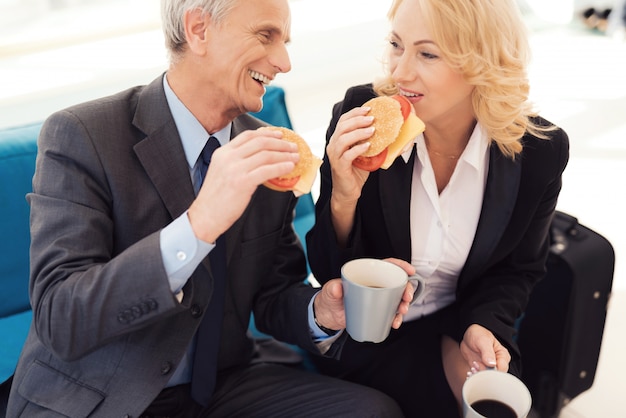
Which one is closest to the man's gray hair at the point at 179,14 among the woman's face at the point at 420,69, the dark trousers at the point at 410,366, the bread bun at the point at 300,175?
the bread bun at the point at 300,175

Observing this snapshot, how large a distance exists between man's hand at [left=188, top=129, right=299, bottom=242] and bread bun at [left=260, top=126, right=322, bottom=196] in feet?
0.42

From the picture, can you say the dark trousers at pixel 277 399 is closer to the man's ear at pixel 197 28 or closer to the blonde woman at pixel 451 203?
the blonde woman at pixel 451 203

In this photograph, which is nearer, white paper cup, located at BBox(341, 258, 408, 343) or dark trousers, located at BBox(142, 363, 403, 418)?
white paper cup, located at BBox(341, 258, 408, 343)

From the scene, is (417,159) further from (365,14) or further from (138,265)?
(365,14)

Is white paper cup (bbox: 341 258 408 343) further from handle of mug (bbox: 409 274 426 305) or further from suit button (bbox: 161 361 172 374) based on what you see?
suit button (bbox: 161 361 172 374)

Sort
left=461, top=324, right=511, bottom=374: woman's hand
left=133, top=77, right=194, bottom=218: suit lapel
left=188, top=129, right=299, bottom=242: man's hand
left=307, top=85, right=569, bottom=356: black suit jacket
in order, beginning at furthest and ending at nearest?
left=307, top=85, right=569, bottom=356: black suit jacket, left=461, top=324, right=511, bottom=374: woman's hand, left=133, top=77, right=194, bottom=218: suit lapel, left=188, top=129, right=299, bottom=242: man's hand

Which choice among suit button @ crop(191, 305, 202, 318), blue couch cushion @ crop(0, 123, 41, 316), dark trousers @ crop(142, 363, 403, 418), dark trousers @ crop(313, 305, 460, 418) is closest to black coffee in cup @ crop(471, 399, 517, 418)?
dark trousers @ crop(142, 363, 403, 418)

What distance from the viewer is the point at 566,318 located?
1.94 metres

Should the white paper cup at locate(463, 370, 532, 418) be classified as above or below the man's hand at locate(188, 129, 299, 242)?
below

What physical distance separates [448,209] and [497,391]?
557 millimetres

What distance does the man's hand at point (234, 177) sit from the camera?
1.04 meters

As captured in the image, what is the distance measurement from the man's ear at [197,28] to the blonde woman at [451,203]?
348 mm

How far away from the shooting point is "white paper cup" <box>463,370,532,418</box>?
1130 mm

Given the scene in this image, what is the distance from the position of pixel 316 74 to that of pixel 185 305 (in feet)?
13.6
